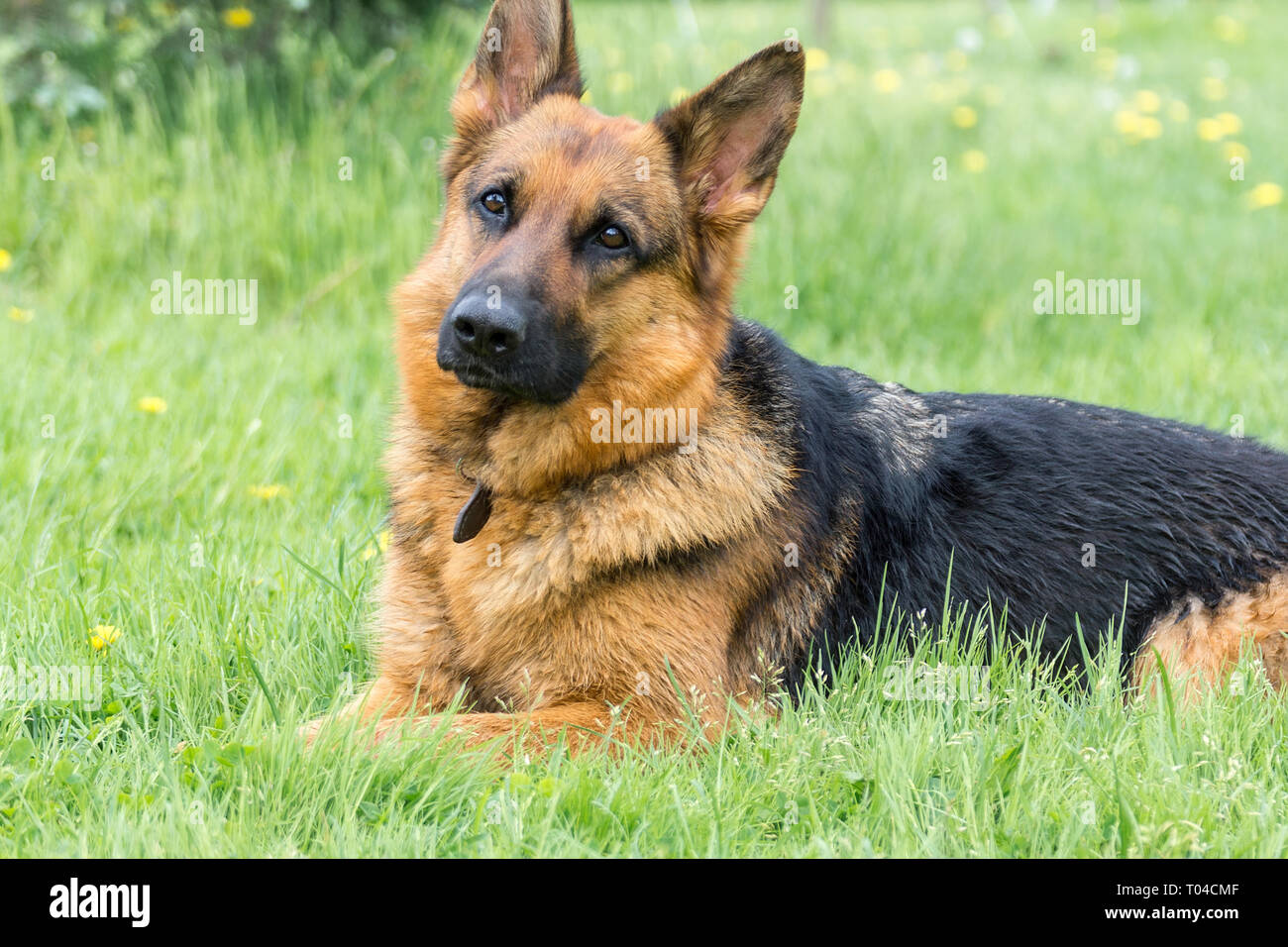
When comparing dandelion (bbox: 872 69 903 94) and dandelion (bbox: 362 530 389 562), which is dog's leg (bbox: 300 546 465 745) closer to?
dandelion (bbox: 362 530 389 562)

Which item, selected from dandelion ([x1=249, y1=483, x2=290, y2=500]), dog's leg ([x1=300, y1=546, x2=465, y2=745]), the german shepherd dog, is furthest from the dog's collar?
dandelion ([x1=249, y1=483, x2=290, y2=500])

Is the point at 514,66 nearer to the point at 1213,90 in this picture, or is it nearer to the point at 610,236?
the point at 610,236

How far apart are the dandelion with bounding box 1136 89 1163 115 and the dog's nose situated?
953 cm

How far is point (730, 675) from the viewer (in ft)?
11.7

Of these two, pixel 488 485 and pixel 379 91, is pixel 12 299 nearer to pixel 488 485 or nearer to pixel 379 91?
pixel 379 91

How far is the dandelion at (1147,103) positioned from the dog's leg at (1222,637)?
8.44m

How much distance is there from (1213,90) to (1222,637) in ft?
32.2

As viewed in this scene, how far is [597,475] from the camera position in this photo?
3.63m

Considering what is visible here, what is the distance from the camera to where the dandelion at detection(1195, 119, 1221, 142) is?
1027cm

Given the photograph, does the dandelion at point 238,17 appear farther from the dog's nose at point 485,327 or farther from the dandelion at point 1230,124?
the dandelion at point 1230,124

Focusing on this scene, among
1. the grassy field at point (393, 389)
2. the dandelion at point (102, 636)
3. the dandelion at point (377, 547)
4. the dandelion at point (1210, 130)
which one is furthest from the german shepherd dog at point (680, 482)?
the dandelion at point (1210, 130)

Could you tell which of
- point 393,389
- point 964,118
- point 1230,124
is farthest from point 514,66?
point 1230,124

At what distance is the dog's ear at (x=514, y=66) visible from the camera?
155 inches
